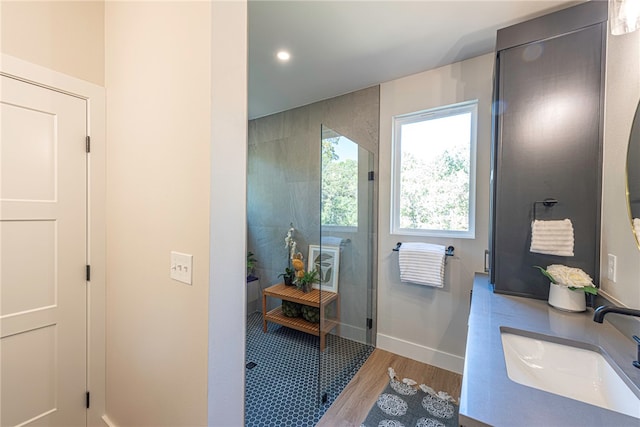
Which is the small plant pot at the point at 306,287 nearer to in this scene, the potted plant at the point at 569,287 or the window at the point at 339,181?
the window at the point at 339,181

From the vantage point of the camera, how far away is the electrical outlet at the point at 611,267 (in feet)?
3.87

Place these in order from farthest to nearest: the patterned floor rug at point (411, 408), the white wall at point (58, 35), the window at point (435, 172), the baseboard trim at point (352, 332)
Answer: the baseboard trim at point (352, 332)
the window at point (435, 172)
the patterned floor rug at point (411, 408)
the white wall at point (58, 35)

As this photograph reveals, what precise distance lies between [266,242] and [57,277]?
2.00 metres

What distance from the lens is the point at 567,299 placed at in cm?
126

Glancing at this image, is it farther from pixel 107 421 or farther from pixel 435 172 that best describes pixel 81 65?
pixel 435 172

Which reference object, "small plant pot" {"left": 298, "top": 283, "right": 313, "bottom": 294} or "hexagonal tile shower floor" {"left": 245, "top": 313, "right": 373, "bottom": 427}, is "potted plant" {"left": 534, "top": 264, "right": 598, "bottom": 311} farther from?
"small plant pot" {"left": 298, "top": 283, "right": 313, "bottom": 294}

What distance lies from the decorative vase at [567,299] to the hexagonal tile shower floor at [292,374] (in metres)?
1.54

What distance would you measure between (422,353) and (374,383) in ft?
1.82

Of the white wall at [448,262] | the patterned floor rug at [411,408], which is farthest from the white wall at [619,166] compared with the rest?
the patterned floor rug at [411,408]

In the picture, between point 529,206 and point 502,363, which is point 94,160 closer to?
point 502,363

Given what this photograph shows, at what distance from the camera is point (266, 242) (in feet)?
10.5

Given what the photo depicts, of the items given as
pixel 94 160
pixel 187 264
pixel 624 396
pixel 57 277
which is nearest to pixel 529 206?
pixel 624 396

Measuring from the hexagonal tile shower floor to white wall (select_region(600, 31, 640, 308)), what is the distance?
70.2 inches

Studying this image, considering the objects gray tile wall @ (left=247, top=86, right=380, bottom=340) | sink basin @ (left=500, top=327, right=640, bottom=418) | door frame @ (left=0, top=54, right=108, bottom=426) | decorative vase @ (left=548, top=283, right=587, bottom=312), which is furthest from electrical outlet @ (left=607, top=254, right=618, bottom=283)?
door frame @ (left=0, top=54, right=108, bottom=426)
